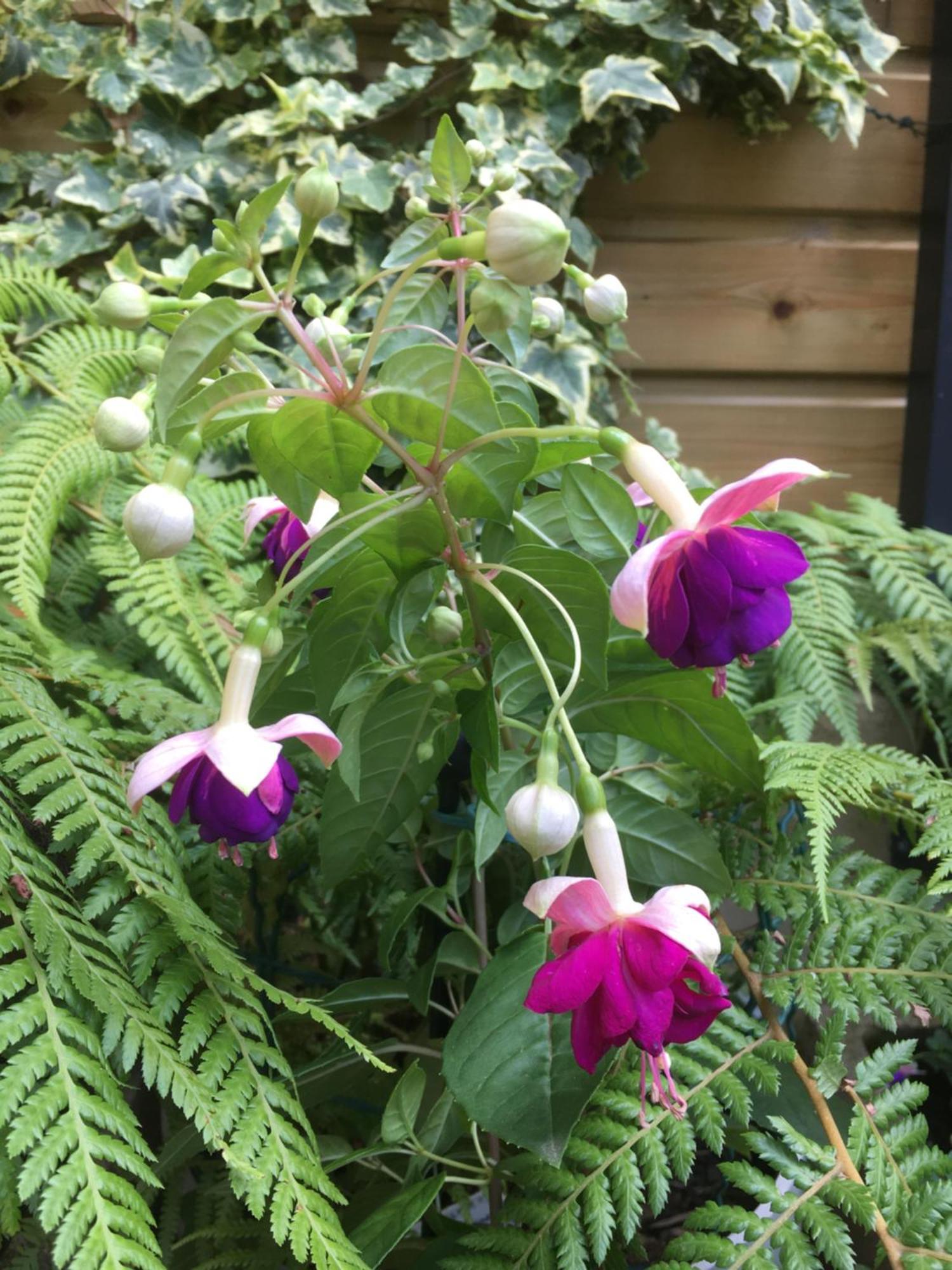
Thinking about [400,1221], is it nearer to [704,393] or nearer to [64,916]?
[64,916]

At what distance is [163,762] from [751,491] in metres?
0.25

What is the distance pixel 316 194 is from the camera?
1.24 ft

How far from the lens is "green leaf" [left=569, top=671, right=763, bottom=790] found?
499mm

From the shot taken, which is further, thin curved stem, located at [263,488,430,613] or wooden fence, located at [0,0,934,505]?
wooden fence, located at [0,0,934,505]

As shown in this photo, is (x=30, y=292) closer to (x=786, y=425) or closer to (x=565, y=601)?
(x=565, y=601)

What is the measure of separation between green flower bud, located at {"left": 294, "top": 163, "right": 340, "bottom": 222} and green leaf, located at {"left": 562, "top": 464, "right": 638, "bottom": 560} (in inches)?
6.0

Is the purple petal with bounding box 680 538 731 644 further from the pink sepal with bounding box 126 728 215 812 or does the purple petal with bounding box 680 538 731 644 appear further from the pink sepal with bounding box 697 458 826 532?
the pink sepal with bounding box 126 728 215 812

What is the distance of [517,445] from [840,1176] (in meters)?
0.36

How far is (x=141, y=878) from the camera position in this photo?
1.51 ft

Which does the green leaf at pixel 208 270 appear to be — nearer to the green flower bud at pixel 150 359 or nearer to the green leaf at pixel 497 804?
the green flower bud at pixel 150 359

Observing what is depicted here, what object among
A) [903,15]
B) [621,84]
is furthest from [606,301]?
[903,15]

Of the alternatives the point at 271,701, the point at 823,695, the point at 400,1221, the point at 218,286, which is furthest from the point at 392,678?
the point at 218,286

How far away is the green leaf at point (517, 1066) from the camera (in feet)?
1.37

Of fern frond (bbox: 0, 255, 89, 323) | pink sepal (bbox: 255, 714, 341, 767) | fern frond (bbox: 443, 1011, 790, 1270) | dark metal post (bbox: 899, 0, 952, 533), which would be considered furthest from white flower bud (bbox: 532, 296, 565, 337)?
dark metal post (bbox: 899, 0, 952, 533)
